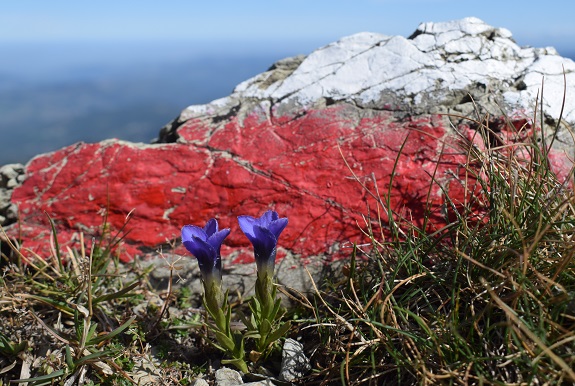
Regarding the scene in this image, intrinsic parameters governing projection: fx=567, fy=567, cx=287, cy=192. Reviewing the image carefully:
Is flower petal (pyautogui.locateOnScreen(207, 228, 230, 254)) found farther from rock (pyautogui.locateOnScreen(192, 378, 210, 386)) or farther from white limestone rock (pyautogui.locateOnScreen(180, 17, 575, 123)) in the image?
white limestone rock (pyautogui.locateOnScreen(180, 17, 575, 123))

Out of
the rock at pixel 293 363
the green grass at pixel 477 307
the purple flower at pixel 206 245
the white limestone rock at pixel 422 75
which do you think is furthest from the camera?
the white limestone rock at pixel 422 75

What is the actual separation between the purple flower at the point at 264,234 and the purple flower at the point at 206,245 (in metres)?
0.08

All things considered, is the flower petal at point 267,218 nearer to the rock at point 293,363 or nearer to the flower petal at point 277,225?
the flower petal at point 277,225

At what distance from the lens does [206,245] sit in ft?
6.53

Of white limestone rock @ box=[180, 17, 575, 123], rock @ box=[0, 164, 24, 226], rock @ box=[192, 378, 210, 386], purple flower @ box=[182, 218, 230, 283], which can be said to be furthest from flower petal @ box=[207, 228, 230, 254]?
rock @ box=[0, 164, 24, 226]

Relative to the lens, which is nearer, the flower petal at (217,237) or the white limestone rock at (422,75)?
the flower petal at (217,237)

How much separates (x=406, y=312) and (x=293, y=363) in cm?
54

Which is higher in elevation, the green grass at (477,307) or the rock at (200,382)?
the green grass at (477,307)

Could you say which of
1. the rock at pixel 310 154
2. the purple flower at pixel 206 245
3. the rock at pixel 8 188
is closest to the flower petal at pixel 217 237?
the purple flower at pixel 206 245

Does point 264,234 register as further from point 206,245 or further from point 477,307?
point 477,307

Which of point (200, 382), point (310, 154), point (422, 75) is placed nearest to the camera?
point (200, 382)

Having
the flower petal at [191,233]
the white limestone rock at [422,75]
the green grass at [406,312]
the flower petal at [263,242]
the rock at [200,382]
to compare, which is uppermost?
the white limestone rock at [422,75]

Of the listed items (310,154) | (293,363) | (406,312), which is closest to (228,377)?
(293,363)

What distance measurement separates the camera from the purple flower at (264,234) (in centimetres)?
201
